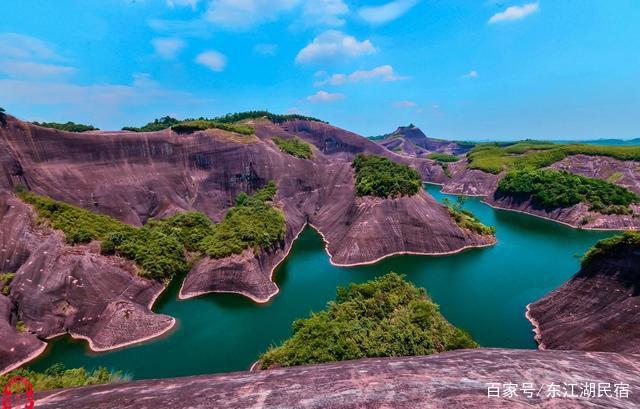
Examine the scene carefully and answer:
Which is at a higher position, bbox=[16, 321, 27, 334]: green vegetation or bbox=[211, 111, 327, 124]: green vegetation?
bbox=[211, 111, 327, 124]: green vegetation

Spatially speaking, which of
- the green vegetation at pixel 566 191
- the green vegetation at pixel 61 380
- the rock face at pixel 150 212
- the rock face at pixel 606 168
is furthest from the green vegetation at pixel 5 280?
Result: the rock face at pixel 606 168

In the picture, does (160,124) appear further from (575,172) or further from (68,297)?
(575,172)

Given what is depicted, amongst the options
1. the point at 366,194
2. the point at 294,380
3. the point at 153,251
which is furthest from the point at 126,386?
the point at 366,194

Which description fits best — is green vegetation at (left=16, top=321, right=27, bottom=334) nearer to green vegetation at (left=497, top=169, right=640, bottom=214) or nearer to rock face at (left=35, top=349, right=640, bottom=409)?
rock face at (left=35, top=349, right=640, bottom=409)

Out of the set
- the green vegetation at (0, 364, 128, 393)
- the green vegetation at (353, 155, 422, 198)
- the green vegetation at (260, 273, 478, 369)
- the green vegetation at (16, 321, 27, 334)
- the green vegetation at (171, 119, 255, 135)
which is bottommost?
the green vegetation at (16, 321, 27, 334)

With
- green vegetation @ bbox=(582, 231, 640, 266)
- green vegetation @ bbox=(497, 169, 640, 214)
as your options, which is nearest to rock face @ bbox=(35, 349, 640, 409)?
green vegetation @ bbox=(582, 231, 640, 266)

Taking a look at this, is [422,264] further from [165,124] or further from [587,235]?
[165,124]

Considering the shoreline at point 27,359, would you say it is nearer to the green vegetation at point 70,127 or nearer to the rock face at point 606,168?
the green vegetation at point 70,127

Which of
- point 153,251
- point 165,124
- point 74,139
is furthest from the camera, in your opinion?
point 165,124
